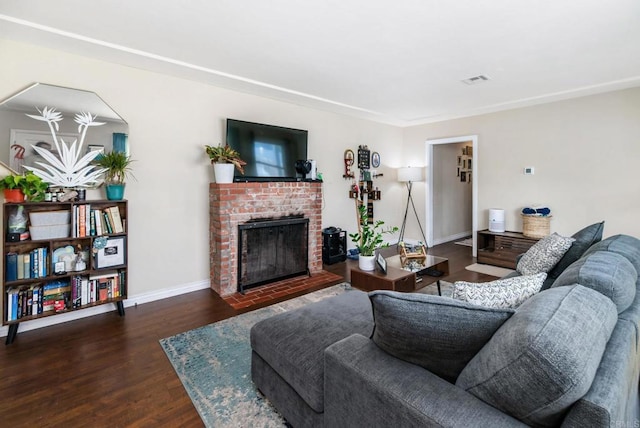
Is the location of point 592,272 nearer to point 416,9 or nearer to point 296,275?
point 416,9

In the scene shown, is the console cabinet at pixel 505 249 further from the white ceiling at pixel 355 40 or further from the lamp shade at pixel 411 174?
the white ceiling at pixel 355 40

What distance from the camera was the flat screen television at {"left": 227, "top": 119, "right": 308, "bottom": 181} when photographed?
3771 millimetres

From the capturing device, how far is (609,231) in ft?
13.5

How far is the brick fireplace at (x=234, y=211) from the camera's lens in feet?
11.5

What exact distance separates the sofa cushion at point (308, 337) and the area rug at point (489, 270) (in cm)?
309

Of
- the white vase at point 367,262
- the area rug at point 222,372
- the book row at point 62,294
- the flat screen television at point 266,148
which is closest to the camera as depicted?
the area rug at point 222,372

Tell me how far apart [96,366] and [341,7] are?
124 inches

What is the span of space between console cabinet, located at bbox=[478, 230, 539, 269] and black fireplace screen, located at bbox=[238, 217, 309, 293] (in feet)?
9.54

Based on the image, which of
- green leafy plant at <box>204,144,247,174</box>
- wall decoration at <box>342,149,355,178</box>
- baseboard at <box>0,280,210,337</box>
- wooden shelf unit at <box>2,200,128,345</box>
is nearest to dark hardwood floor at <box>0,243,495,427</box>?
baseboard at <box>0,280,210,337</box>

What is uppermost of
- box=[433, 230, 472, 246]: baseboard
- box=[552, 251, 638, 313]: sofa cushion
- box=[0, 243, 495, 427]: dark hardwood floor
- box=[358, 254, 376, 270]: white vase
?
box=[552, 251, 638, 313]: sofa cushion

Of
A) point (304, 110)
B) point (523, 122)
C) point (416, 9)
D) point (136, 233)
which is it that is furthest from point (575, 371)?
point (523, 122)

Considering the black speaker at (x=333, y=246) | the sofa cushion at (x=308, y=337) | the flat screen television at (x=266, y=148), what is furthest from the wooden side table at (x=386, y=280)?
the flat screen television at (x=266, y=148)

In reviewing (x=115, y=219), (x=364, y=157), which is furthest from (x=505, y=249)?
(x=115, y=219)

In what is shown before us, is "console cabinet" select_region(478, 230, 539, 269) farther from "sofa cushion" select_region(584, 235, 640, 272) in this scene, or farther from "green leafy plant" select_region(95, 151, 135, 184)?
"green leafy plant" select_region(95, 151, 135, 184)
